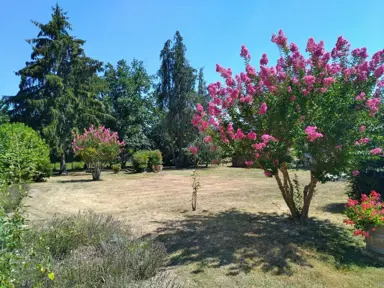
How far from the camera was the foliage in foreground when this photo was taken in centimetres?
236

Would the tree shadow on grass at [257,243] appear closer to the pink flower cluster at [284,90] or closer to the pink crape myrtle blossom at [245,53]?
the pink flower cluster at [284,90]

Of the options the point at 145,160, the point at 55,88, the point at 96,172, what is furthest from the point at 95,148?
the point at 55,88

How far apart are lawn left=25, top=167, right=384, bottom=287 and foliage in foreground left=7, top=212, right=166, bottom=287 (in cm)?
53

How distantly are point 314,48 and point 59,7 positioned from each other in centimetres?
1938

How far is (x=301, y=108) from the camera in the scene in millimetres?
4473

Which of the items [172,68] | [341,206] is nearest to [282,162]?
[341,206]

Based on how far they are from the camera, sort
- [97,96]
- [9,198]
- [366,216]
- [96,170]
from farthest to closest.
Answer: [97,96] → [96,170] → [366,216] → [9,198]

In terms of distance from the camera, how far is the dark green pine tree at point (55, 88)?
707 inches

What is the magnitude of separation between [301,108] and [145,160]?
14.2 meters

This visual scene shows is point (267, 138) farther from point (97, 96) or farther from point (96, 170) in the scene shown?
point (97, 96)

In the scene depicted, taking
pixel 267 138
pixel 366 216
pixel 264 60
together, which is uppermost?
pixel 264 60

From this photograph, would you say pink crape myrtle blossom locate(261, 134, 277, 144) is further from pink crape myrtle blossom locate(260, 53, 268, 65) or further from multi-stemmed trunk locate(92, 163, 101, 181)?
multi-stemmed trunk locate(92, 163, 101, 181)

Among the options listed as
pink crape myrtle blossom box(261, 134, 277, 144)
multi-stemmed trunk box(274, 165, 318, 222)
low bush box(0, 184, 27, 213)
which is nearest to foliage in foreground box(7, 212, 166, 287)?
low bush box(0, 184, 27, 213)

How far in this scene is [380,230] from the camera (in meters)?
3.94
